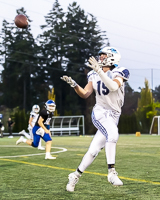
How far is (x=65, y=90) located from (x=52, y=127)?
16754 mm

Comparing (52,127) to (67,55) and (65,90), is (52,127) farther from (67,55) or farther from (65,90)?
(67,55)

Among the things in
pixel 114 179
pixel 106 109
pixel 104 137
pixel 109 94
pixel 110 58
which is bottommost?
pixel 114 179

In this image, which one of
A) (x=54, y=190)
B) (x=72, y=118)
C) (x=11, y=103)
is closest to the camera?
(x=54, y=190)

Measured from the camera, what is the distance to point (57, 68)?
180ft

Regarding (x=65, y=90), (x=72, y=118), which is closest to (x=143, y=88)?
(x=65, y=90)

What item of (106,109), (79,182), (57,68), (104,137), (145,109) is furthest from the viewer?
(57,68)

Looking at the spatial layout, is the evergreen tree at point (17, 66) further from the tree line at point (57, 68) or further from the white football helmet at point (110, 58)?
the white football helmet at point (110, 58)

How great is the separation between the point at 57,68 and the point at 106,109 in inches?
1929

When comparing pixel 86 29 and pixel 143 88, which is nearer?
pixel 143 88

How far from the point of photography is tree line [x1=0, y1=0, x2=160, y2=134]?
4800cm

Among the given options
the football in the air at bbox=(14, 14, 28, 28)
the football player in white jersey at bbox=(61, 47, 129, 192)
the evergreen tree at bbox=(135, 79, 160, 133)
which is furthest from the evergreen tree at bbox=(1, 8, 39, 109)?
the football player in white jersey at bbox=(61, 47, 129, 192)

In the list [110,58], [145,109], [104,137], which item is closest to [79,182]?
[104,137]

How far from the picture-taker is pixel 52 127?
121 feet

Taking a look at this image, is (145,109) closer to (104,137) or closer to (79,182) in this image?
(79,182)
